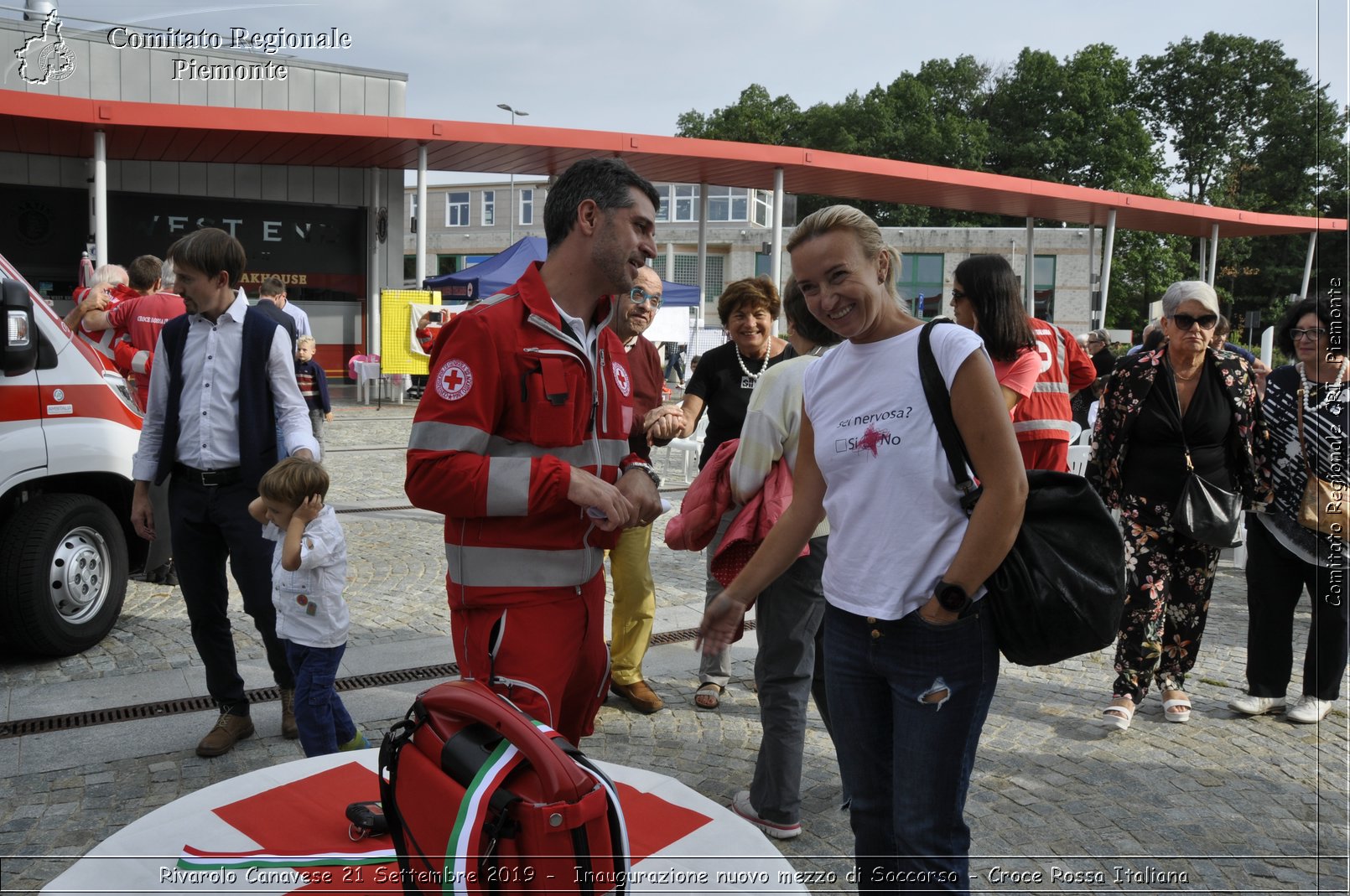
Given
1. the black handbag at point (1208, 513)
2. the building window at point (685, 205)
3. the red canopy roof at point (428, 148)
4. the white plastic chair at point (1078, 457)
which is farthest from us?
the building window at point (685, 205)

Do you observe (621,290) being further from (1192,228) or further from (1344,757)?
(1192,228)

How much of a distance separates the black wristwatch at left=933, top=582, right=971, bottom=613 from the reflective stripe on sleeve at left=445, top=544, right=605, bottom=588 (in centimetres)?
90

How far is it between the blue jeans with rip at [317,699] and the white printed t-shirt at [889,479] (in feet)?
7.45

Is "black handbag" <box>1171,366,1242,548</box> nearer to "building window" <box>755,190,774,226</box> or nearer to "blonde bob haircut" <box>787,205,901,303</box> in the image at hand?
"blonde bob haircut" <box>787,205,901,303</box>

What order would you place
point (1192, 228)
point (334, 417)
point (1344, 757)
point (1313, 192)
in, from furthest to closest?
point (1192, 228) → point (334, 417) → point (1344, 757) → point (1313, 192)

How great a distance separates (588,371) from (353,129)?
20.3 metres

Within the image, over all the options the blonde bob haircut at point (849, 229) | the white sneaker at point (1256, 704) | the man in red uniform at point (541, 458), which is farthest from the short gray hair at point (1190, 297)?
the man in red uniform at point (541, 458)

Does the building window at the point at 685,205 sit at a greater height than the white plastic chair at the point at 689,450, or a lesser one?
greater

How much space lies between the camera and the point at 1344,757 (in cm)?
479

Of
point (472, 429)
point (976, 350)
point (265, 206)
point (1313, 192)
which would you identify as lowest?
point (472, 429)

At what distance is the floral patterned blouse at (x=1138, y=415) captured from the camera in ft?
16.8

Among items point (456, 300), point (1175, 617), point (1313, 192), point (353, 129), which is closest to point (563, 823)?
point (1313, 192)

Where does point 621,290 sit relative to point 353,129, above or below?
below

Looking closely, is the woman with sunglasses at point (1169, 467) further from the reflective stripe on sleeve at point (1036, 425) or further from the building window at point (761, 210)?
the building window at point (761, 210)
